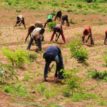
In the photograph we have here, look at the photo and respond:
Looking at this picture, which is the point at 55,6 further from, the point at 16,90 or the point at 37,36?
the point at 16,90

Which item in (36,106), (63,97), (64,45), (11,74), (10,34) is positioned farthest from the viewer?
(10,34)

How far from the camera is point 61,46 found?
19.8m

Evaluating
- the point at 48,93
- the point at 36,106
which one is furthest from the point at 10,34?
the point at 36,106

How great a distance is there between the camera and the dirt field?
36.8 ft

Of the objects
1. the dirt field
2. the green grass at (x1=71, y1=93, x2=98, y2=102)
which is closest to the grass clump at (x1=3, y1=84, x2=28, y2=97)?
the dirt field

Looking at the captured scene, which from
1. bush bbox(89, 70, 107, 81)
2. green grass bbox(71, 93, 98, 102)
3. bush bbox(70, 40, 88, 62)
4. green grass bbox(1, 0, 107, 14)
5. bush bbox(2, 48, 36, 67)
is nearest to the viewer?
green grass bbox(71, 93, 98, 102)

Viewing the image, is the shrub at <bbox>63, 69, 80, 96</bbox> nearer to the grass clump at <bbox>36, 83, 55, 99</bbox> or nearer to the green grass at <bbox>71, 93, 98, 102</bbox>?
the green grass at <bbox>71, 93, 98, 102</bbox>

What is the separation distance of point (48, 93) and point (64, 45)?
317 inches

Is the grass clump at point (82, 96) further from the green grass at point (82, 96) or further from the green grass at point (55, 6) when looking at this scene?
the green grass at point (55, 6)

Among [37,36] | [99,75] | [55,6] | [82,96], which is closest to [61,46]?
[37,36]

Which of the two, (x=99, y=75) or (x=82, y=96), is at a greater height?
(x=99, y=75)

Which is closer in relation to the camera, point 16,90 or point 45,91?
point 16,90

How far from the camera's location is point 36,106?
10266 mm

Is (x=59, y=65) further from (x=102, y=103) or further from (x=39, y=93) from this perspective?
(x=102, y=103)
